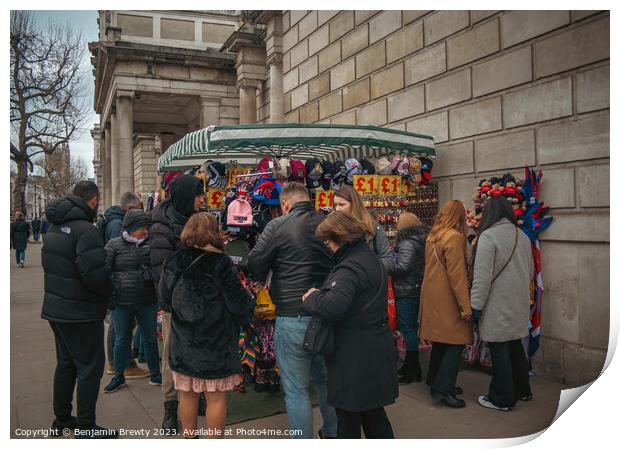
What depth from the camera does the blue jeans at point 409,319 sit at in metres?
5.53

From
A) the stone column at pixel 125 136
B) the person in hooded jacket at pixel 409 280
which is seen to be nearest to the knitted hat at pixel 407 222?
the person in hooded jacket at pixel 409 280

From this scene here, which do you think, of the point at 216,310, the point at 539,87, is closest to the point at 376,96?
the point at 539,87

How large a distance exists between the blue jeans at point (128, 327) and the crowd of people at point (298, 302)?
0.5 inches

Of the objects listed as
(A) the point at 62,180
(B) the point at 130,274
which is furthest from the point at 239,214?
(A) the point at 62,180

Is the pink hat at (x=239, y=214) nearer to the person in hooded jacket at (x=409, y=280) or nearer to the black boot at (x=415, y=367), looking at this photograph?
the person in hooded jacket at (x=409, y=280)

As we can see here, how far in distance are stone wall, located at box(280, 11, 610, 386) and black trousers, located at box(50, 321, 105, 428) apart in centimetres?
447

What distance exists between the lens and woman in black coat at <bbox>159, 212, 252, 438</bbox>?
11.6ft

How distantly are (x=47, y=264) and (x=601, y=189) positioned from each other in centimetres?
497

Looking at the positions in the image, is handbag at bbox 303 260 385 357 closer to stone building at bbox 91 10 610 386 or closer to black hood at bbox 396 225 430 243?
black hood at bbox 396 225 430 243

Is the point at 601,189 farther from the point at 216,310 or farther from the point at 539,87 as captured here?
the point at 216,310

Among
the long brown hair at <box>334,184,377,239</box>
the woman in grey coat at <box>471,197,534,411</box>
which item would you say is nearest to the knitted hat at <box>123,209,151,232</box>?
the long brown hair at <box>334,184,377,239</box>

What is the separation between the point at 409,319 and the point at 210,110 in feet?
53.2

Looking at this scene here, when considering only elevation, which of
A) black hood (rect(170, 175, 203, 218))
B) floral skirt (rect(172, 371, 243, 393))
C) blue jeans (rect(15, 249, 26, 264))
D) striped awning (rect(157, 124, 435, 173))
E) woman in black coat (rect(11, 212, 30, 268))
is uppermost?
striped awning (rect(157, 124, 435, 173))

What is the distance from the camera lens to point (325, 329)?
323cm
